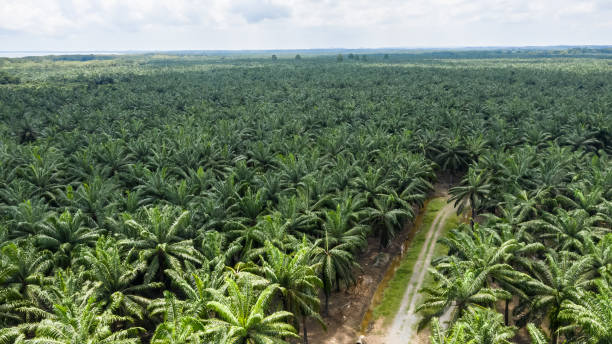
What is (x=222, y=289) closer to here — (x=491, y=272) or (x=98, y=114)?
(x=491, y=272)

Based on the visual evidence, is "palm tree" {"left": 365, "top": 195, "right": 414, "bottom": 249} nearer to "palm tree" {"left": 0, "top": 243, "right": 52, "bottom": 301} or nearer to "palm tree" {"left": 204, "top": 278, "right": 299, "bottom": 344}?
"palm tree" {"left": 204, "top": 278, "right": 299, "bottom": 344}

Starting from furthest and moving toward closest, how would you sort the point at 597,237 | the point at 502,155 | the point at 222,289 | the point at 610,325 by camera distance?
1. the point at 502,155
2. the point at 597,237
3. the point at 222,289
4. the point at 610,325

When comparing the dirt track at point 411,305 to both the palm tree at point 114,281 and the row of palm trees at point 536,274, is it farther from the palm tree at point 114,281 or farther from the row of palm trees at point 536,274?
the palm tree at point 114,281

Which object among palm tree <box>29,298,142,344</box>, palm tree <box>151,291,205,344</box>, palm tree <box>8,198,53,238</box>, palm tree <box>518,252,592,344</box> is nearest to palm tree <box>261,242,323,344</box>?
palm tree <box>151,291,205,344</box>

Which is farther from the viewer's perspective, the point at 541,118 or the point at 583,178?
the point at 541,118

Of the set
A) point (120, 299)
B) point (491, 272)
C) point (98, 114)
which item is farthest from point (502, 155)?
point (98, 114)

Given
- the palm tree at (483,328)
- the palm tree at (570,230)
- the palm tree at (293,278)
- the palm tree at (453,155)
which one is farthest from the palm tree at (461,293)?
the palm tree at (453,155)
